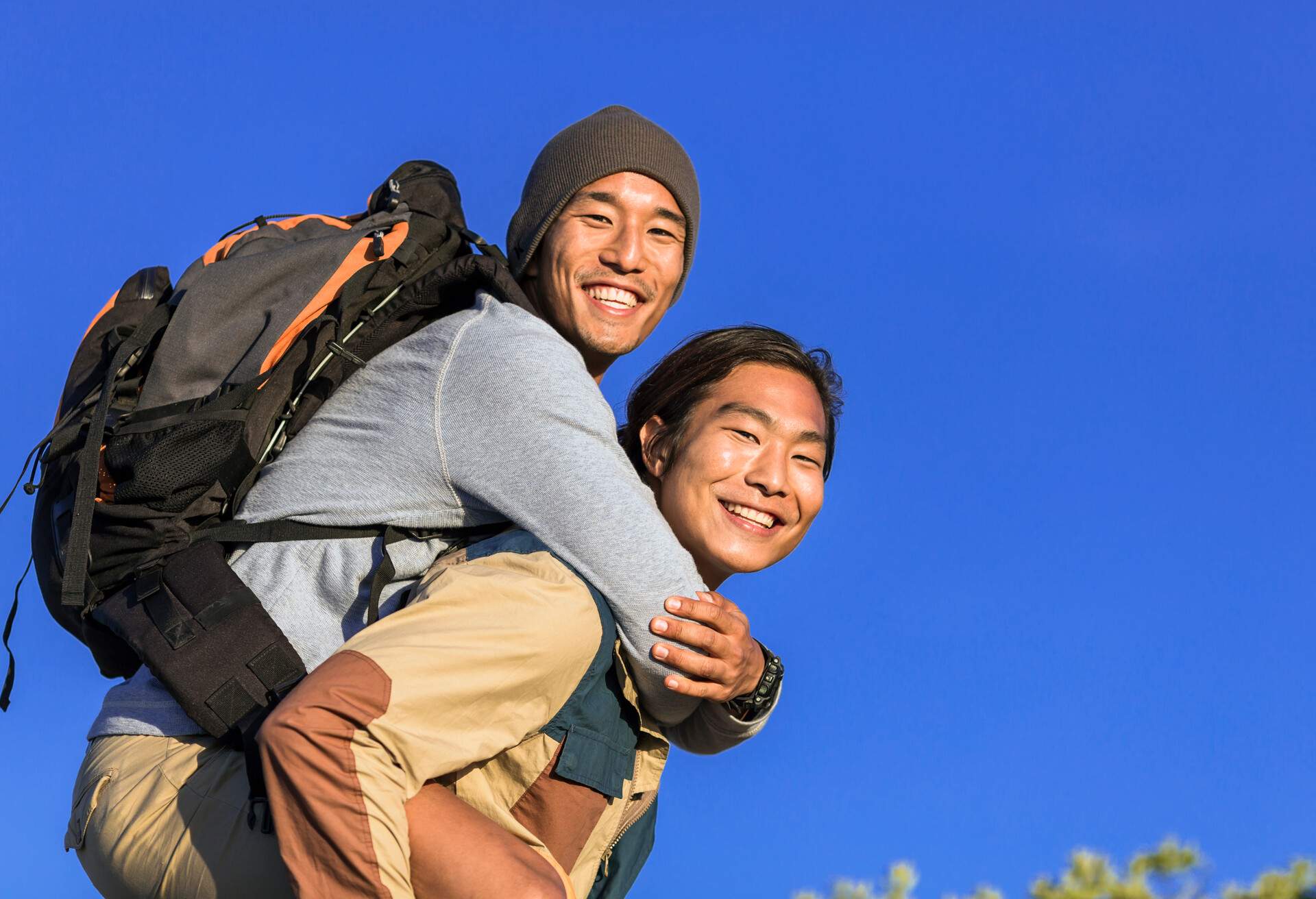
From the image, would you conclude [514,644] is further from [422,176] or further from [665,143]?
[665,143]

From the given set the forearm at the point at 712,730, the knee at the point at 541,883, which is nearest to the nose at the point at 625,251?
the forearm at the point at 712,730

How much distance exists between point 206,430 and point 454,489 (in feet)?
2.43

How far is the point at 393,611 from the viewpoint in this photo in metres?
4.24

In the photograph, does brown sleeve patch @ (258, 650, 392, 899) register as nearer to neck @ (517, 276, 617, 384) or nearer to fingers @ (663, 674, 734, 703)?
fingers @ (663, 674, 734, 703)

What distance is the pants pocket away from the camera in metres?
4.14

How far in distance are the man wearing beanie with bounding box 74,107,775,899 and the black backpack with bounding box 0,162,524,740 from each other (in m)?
0.10

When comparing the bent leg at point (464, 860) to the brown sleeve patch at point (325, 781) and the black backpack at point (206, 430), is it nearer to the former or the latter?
the brown sleeve patch at point (325, 781)

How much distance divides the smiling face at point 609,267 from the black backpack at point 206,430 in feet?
3.11

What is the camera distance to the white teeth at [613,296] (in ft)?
18.6

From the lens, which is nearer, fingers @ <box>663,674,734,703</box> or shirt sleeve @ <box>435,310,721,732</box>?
shirt sleeve @ <box>435,310,721,732</box>

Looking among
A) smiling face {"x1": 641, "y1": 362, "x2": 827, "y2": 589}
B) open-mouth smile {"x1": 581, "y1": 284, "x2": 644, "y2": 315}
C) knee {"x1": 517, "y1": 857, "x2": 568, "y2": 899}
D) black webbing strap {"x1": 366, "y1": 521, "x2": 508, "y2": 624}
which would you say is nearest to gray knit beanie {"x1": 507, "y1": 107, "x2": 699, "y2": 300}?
open-mouth smile {"x1": 581, "y1": 284, "x2": 644, "y2": 315}

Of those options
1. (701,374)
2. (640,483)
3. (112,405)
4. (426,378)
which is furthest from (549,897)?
(701,374)

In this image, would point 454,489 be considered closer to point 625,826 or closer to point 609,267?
point 625,826

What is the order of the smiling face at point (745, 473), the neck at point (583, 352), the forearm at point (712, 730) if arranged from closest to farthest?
the forearm at point (712, 730) < the smiling face at point (745, 473) < the neck at point (583, 352)
